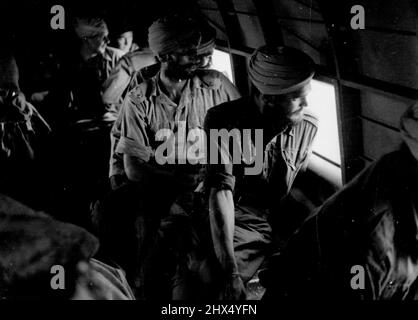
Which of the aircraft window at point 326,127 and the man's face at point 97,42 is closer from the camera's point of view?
the aircraft window at point 326,127

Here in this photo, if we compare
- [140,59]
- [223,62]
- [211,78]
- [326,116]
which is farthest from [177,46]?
[223,62]

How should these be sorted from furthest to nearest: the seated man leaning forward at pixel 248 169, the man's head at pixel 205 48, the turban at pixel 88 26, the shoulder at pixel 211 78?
the turban at pixel 88 26
the man's head at pixel 205 48
the shoulder at pixel 211 78
the seated man leaning forward at pixel 248 169

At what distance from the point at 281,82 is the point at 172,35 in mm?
988

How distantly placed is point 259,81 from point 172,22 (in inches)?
40.4

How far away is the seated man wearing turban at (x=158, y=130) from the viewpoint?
3068mm

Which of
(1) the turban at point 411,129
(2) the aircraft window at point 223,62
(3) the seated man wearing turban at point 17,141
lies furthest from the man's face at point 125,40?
(1) the turban at point 411,129

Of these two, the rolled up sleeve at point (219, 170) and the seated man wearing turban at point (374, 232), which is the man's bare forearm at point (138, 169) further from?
the seated man wearing turban at point (374, 232)

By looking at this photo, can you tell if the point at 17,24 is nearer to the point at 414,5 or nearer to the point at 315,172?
the point at 315,172

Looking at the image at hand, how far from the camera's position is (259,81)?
2.54 metres

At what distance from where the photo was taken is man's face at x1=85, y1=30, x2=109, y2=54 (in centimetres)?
426

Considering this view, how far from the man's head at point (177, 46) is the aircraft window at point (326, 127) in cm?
92

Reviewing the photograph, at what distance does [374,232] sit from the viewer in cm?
205

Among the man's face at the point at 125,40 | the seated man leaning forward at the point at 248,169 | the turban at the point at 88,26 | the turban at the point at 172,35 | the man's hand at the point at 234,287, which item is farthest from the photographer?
the man's face at the point at 125,40

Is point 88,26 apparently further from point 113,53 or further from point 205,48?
point 205,48
